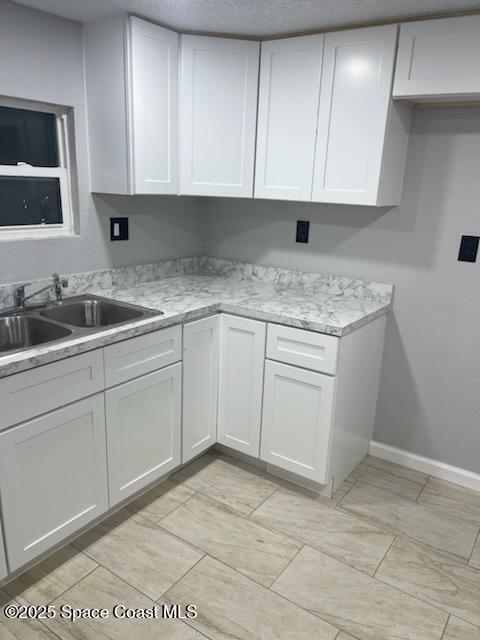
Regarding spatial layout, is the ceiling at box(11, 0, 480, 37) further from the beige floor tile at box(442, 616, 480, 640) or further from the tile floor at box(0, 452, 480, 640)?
the beige floor tile at box(442, 616, 480, 640)

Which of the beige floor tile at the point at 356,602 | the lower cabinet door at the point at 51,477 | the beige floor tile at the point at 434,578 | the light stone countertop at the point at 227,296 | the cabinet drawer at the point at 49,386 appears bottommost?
the beige floor tile at the point at 356,602

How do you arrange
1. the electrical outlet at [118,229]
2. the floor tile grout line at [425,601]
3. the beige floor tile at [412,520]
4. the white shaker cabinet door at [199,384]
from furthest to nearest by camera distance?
the electrical outlet at [118,229]
the white shaker cabinet door at [199,384]
the beige floor tile at [412,520]
the floor tile grout line at [425,601]

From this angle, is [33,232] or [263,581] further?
[33,232]

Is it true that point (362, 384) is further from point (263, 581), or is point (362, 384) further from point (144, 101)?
point (144, 101)

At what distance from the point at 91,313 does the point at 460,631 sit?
1.99 meters

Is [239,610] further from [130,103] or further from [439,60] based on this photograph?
[439,60]

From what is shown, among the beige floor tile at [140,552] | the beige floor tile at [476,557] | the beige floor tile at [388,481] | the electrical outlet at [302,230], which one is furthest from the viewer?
the electrical outlet at [302,230]

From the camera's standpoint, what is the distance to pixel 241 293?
2604 millimetres

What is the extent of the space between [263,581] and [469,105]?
7.26 feet

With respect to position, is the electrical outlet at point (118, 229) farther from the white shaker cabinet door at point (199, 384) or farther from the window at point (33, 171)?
the white shaker cabinet door at point (199, 384)

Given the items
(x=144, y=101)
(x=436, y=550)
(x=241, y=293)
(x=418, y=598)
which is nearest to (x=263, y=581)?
(x=418, y=598)

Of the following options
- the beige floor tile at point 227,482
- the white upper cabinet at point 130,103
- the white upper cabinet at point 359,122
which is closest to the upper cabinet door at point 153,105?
the white upper cabinet at point 130,103

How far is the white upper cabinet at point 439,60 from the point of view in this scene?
1880 mm

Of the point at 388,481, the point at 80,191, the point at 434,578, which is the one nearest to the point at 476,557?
the point at 434,578
